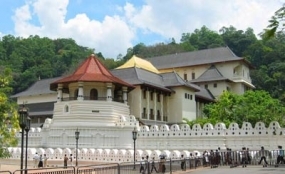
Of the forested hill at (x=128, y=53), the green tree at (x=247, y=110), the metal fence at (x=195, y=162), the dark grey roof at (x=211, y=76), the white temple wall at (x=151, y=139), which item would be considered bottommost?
the metal fence at (x=195, y=162)

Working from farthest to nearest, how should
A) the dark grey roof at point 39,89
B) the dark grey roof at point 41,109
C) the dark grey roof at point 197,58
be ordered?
the dark grey roof at point 197,58
the dark grey roof at point 39,89
the dark grey roof at point 41,109

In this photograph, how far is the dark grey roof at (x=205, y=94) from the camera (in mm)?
57700

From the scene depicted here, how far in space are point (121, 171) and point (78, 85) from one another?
23.9 metres

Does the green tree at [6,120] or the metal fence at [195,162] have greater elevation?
the green tree at [6,120]

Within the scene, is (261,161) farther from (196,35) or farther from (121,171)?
(196,35)

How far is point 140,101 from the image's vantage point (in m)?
46.8

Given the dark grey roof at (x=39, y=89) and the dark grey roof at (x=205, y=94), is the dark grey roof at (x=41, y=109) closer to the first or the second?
the dark grey roof at (x=39, y=89)

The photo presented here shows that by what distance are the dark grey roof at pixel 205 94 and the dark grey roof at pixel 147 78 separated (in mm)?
5936

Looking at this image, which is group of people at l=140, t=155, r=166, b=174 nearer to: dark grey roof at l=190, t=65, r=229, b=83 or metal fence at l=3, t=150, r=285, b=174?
metal fence at l=3, t=150, r=285, b=174

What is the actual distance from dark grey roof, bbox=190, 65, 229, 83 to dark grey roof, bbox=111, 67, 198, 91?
12.4 meters

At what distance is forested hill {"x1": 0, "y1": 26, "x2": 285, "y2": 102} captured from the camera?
89319 millimetres

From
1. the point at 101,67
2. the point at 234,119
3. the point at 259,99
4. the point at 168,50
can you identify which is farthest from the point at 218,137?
the point at 168,50

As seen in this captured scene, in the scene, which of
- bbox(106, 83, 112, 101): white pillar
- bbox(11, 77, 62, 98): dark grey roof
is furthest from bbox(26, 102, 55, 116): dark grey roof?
bbox(106, 83, 112, 101): white pillar

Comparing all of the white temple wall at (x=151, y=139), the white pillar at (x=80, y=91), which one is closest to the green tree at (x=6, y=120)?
the white temple wall at (x=151, y=139)
